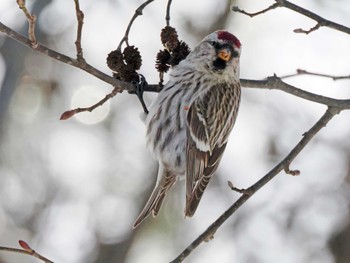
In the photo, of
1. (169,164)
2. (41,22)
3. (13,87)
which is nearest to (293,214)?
(41,22)

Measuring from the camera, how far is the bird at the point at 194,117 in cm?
497

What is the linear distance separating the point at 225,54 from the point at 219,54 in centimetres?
4

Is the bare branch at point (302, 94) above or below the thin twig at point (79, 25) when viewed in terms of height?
below

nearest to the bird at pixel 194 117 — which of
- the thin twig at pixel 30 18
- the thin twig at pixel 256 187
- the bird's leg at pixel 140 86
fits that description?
the bird's leg at pixel 140 86

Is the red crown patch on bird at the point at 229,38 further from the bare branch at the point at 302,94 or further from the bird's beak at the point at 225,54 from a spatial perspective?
the bare branch at the point at 302,94

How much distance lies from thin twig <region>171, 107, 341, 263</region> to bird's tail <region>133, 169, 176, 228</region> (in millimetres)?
911

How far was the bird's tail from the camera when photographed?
486 cm

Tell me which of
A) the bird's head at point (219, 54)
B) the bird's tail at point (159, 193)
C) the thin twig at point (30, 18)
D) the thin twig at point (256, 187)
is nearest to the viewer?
the thin twig at point (30, 18)

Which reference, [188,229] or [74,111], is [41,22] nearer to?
[188,229]

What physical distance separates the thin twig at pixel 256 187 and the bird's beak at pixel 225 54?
970mm

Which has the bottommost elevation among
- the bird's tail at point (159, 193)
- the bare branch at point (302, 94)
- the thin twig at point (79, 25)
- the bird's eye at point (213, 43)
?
the bird's tail at point (159, 193)

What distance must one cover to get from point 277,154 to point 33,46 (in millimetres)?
6607

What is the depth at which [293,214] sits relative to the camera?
10000mm

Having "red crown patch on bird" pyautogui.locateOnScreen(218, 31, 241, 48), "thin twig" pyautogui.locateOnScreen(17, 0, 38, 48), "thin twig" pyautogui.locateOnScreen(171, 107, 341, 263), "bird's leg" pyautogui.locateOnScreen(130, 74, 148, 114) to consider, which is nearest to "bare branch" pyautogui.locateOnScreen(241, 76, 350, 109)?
"thin twig" pyautogui.locateOnScreen(171, 107, 341, 263)
